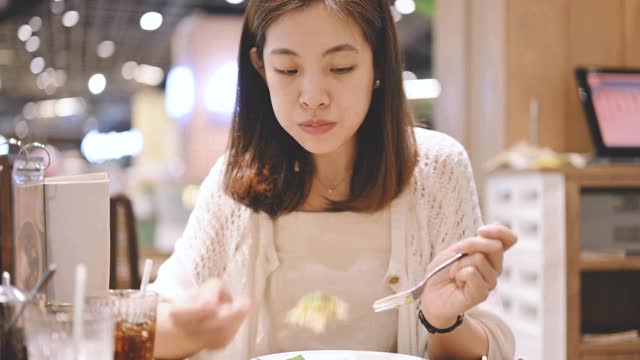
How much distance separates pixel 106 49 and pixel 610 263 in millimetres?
10116

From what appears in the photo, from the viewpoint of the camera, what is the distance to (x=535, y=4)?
3412mm

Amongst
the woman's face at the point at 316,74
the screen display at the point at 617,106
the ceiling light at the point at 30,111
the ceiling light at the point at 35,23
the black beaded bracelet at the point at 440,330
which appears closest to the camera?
the black beaded bracelet at the point at 440,330

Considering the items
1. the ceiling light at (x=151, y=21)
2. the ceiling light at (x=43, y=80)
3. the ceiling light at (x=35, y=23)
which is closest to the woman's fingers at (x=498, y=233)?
the ceiling light at (x=35, y=23)

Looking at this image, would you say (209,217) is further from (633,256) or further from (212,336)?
(633,256)

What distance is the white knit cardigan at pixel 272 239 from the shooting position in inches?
57.4

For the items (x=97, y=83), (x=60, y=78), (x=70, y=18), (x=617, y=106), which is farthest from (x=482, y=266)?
(x=97, y=83)

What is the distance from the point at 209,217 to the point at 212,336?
82 cm

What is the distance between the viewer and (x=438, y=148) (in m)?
1.59

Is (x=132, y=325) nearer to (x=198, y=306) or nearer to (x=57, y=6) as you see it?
(x=198, y=306)

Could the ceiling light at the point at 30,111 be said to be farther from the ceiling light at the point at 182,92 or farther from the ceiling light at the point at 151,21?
the ceiling light at the point at 151,21

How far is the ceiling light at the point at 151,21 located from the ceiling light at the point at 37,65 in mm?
3173

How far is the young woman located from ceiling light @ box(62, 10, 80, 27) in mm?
7473

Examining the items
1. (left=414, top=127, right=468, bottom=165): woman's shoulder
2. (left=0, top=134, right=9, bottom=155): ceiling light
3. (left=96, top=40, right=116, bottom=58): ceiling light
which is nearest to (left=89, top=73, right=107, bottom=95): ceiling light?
(left=96, top=40, right=116, bottom=58): ceiling light

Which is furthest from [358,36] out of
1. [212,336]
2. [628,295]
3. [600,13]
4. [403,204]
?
[600,13]
